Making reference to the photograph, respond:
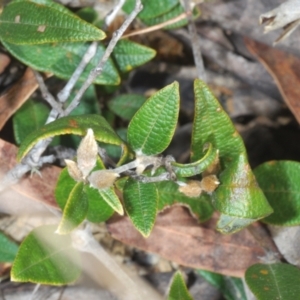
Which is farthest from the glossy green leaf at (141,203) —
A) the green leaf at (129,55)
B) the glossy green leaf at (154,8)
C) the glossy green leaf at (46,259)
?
the glossy green leaf at (154,8)

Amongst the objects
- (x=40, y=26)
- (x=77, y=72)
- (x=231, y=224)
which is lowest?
(x=231, y=224)

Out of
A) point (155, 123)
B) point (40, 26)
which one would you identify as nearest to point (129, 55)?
point (40, 26)

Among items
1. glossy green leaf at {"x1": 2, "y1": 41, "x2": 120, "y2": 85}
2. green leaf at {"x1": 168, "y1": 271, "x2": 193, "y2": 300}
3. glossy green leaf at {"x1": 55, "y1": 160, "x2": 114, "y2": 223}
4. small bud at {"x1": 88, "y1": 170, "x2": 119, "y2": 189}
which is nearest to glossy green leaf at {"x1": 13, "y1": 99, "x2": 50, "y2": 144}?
glossy green leaf at {"x1": 2, "y1": 41, "x2": 120, "y2": 85}

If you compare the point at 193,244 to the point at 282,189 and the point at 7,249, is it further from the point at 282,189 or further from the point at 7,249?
the point at 7,249

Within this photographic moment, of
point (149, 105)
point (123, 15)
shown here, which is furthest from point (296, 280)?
point (123, 15)

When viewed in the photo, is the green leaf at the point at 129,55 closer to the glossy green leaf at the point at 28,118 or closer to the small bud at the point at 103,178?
the glossy green leaf at the point at 28,118

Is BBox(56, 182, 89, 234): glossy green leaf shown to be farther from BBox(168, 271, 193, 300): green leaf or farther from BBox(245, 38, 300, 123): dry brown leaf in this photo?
BBox(245, 38, 300, 123): dry brown leaf

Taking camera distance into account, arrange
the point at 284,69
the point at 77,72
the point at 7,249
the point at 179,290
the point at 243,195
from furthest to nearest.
→ the point at 284,69, the point at 7,249, the point at 77,72, the point at 179,290, the point at 243,195
